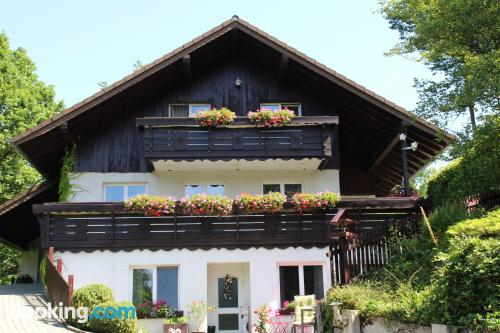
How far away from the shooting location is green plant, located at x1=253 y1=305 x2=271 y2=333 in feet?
49.6

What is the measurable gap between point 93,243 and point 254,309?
4759mm

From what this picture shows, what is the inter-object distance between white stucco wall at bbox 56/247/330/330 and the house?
28mm

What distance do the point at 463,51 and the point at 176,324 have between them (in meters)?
9.70

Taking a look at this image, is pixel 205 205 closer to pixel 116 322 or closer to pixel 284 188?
pixel 284 188

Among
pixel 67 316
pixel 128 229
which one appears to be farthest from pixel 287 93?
pixel 67 316

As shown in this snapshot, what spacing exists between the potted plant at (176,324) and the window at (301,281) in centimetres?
283

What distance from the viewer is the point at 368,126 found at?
19484 mm

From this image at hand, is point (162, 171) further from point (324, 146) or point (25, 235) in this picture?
point (25, 235)

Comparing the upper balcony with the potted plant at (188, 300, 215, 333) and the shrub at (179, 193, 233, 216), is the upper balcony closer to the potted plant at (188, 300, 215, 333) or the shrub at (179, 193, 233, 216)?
the shrub at (179, 193, 233, 216)

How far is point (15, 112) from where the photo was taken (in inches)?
1240

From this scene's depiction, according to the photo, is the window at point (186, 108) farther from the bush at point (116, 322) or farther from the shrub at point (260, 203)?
the bush at point (116, 322)

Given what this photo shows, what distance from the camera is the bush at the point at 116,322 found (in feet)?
41.3

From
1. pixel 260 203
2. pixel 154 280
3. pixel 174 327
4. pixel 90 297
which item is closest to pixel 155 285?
pixel 154 280

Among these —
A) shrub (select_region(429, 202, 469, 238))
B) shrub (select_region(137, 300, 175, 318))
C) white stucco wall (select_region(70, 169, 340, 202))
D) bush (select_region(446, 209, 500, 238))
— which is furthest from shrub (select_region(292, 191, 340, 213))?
bush (select_region(446, 209, 500, 238))
